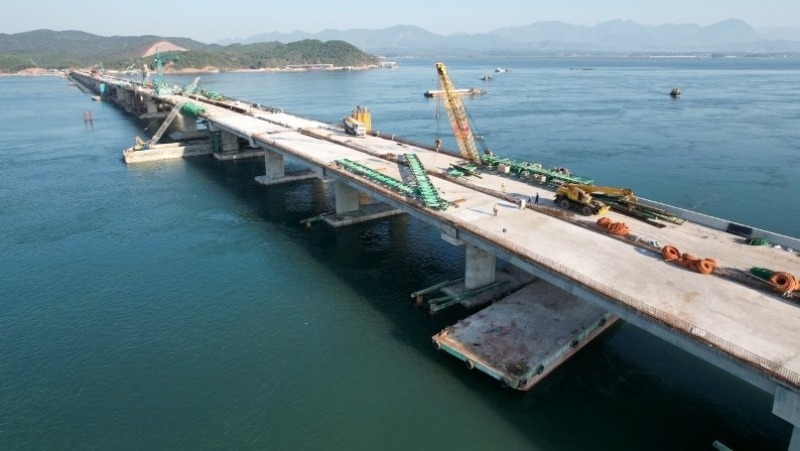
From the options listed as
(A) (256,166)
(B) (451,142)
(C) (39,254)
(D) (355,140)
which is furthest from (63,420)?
(B) (451,142)

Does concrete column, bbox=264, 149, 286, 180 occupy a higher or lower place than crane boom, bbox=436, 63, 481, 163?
lower

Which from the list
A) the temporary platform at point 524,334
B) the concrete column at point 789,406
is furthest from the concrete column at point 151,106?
the concrete column at point 789,406

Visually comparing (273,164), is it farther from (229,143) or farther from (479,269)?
(479,269)

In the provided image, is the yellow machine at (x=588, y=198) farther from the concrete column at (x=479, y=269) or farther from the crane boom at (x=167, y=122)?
the crane boom at (x=167, y=122)

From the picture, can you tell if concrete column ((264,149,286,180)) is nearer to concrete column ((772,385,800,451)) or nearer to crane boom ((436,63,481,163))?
crane boom ((436,63,481,163))

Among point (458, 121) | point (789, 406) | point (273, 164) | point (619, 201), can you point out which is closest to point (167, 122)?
point (273, 164)

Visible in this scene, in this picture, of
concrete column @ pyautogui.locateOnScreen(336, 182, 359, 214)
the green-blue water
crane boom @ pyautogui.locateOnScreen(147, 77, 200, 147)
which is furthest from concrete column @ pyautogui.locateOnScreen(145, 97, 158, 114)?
concrete column @ pyautogui.locateOnScreen(336, 182, 359, 214)
